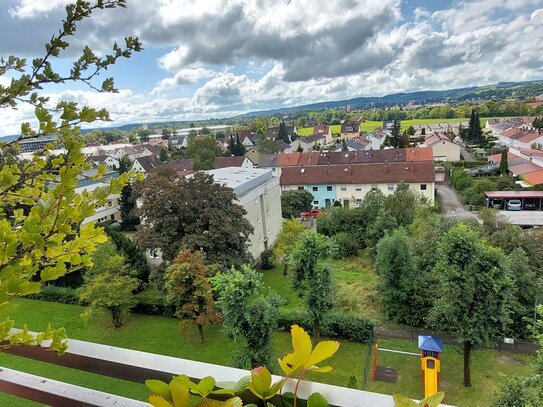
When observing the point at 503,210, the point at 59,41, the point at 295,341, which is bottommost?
the point at 503,210

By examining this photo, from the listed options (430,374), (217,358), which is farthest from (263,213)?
(430,374)

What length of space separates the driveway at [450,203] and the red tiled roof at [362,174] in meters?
2.70

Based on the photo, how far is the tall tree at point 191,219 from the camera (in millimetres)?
14281

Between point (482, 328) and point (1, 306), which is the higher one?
point (1, 306)

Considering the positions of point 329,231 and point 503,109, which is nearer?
point 329,231

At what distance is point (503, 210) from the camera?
2798 centimetres

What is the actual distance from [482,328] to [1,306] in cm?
1077

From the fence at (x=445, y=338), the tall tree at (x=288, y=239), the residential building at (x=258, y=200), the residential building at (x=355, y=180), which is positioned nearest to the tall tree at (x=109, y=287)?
the residential building at (x=258, y=200)

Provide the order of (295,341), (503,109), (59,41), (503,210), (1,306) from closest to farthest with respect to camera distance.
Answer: (295,341)
(1,306)
(59,41)
(503,210)
(503,109)

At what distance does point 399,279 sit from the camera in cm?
1330

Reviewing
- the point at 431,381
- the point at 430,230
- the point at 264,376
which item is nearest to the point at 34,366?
the point at 431,381

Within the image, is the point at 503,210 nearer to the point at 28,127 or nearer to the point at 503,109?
the point at 28,127

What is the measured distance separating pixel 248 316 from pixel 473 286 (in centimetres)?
569

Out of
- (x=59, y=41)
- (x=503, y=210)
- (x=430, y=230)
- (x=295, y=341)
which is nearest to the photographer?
(x=295, y=341)
